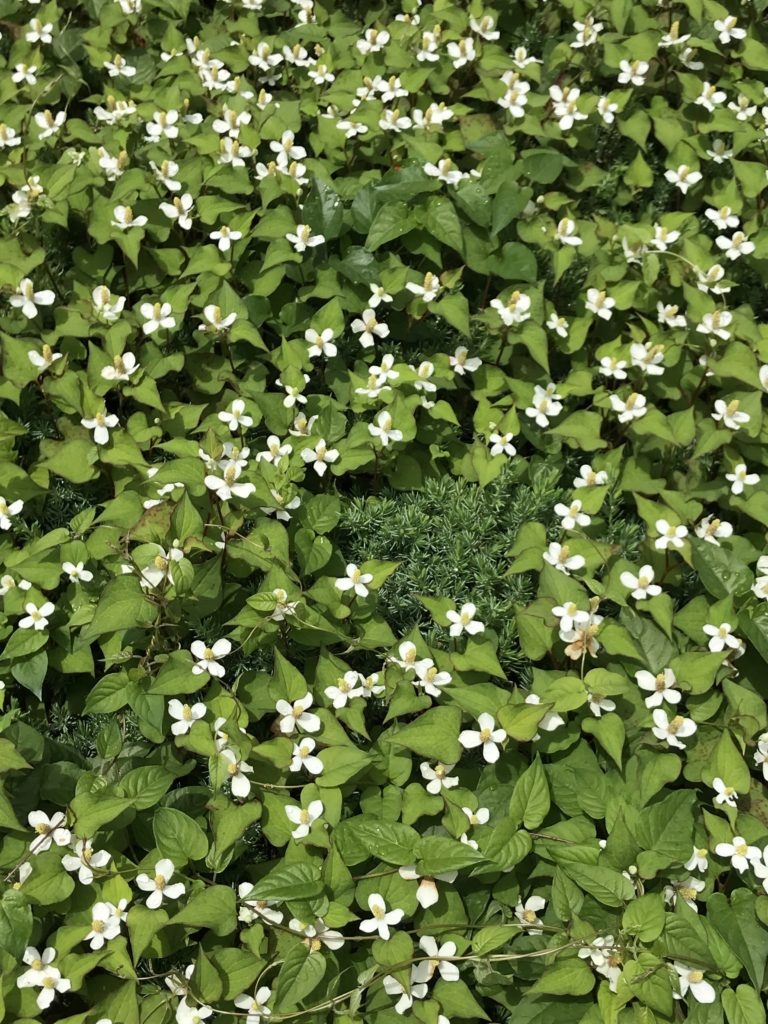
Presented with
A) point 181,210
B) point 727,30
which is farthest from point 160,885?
point 727,30

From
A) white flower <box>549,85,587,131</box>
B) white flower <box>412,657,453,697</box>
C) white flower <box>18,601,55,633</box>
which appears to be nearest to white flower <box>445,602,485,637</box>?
white flower <box>412,657,453,697</box>

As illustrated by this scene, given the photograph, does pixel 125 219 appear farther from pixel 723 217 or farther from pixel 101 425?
pixel 723 217

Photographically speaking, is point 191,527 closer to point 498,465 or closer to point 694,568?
point 498,465

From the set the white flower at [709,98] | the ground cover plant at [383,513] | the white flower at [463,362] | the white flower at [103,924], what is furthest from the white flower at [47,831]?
the white flower at [709,98]

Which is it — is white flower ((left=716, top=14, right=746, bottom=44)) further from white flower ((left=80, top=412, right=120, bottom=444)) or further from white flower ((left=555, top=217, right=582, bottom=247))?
white flower ((left=80, top=412, right=120, bottom=444))

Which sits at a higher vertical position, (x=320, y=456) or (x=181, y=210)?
(x=181, y=210)

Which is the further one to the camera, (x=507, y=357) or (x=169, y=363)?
(x=507, y=357)

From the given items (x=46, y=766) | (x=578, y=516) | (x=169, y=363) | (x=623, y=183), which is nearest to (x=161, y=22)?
(x=169, y=363)
